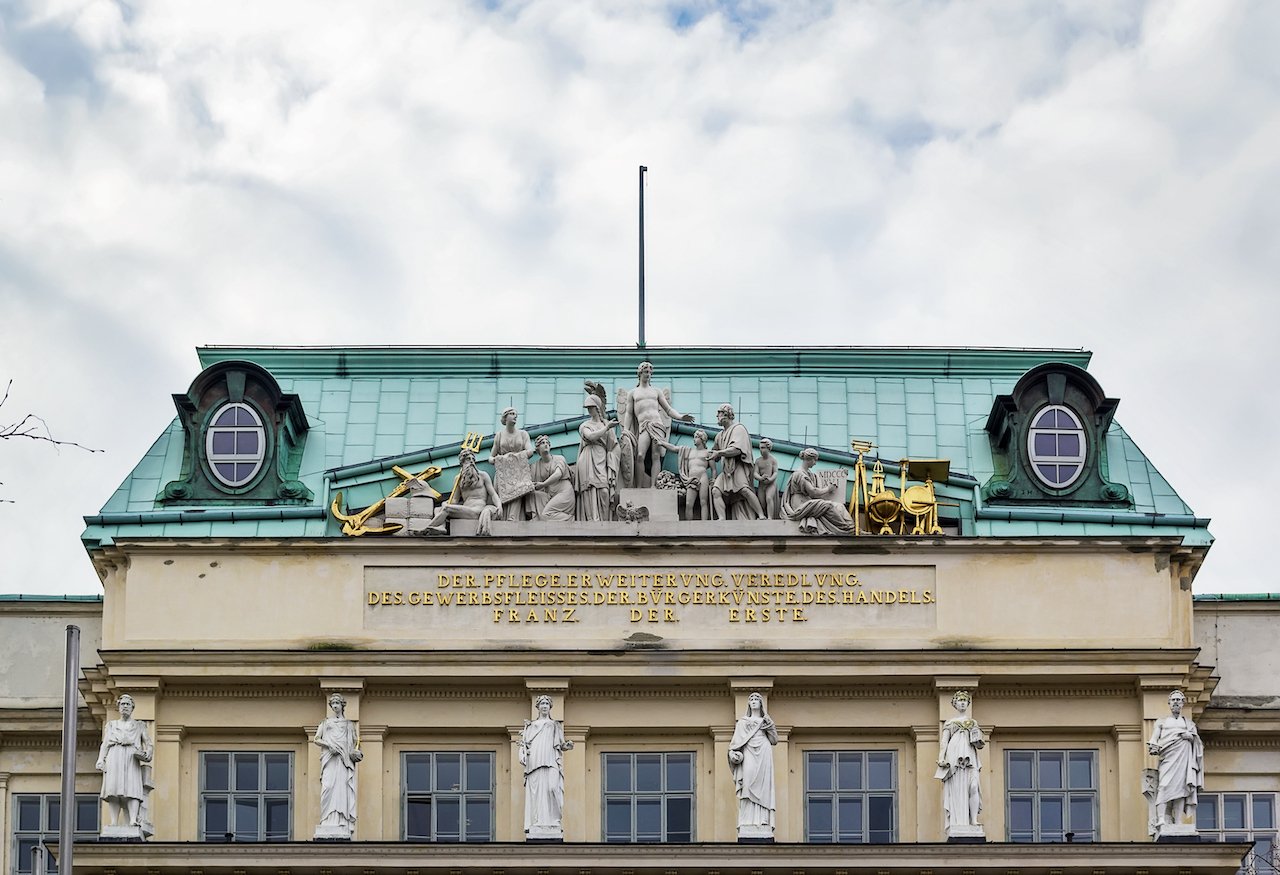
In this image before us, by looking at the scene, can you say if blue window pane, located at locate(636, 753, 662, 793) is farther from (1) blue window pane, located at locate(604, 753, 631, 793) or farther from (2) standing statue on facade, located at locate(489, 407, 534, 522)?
(2) standing statue on facade, located at locate(489, 407, 534, 522)

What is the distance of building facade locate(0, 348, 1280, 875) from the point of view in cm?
4528

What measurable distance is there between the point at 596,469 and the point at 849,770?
19.9ft

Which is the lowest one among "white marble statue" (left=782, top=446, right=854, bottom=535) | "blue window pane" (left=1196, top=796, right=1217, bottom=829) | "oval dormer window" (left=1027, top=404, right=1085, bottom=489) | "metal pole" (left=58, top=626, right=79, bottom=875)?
"metal pole" (left=58, top=626, right=79, bottom=875)

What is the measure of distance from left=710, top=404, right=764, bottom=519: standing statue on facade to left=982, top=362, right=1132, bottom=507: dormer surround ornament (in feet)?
13.1

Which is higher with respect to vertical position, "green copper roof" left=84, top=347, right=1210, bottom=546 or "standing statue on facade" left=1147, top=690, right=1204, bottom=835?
"green copper roof" left=84, top=347, right=1210, bottom=546

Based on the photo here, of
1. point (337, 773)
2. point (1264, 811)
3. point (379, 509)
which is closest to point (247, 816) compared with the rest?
point (337, 773)

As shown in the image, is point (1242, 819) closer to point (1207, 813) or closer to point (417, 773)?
point (1207, 813)

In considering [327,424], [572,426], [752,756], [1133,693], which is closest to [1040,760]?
[1133,693]

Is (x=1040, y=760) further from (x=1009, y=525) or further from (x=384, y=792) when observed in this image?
(x=384, y=792)

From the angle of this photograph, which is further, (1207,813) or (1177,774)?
(1207,813)

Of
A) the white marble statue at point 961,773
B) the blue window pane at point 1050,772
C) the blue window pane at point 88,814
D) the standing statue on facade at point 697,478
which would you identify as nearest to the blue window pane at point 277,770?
the blue window pane at point 88,814

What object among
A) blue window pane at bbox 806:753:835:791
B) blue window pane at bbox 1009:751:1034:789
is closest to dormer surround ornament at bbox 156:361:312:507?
blue window pane at bbox 806:753:835:791

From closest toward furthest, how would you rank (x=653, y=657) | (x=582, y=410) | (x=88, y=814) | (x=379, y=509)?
(x=653, y=657), (x=379, y=509), (x=88, y=814), (x=582, y=410)

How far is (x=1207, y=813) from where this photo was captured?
153 ft
